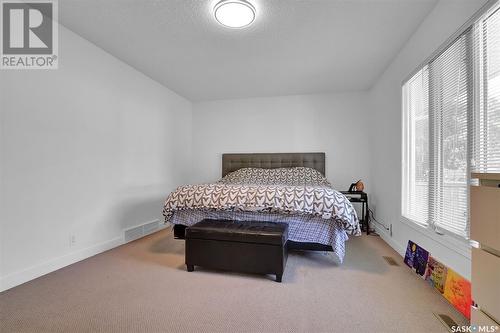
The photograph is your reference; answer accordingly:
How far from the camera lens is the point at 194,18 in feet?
7.00

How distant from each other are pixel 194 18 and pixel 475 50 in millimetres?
2230

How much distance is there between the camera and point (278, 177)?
12.7ft

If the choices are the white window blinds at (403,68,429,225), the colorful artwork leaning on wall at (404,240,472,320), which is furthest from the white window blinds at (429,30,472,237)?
the colorful artwork leaning on wall at (404,240,472,320)

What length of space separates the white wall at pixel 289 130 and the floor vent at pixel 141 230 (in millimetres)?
1419

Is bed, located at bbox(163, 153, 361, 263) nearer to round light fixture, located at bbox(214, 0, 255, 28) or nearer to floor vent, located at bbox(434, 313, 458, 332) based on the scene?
floor vent, located at bbox(434, 313, 458, 332)

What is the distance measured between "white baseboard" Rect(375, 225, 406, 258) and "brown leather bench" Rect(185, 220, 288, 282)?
1475mm

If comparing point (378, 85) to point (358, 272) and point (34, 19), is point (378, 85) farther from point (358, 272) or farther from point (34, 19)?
point (34, 19)

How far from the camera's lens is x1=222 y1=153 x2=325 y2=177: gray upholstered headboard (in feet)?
13.7

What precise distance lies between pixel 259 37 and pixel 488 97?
1.98 meters

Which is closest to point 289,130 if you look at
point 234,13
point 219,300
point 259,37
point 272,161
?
point 272,161

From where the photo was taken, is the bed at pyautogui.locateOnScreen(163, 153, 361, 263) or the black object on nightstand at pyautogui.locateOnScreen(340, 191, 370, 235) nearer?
the bed at pyautogui.locateOnScreen(163, 153, 361, 263)

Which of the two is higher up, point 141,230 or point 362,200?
point 362,200

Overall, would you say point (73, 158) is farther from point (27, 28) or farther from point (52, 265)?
point (27, 28)

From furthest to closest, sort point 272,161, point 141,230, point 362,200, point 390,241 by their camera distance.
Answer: point 272,161 → point 362,200 → point 141,230 → point 390,241
